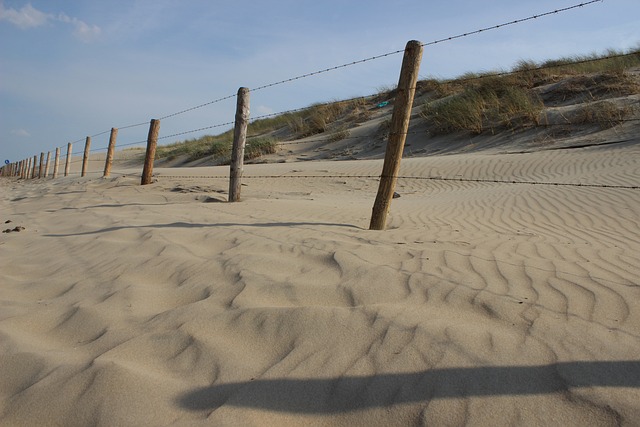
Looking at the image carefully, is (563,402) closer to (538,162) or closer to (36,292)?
(36,292)

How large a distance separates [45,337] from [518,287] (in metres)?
2.67

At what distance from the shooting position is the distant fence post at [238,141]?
7.69 metres

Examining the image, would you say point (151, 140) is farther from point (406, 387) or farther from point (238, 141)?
point (406, 387)

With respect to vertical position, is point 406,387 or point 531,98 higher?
point 531,98

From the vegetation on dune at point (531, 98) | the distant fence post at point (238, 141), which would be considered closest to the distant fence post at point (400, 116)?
the distant fence post at point (238, 141)

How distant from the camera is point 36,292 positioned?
361 centimetres

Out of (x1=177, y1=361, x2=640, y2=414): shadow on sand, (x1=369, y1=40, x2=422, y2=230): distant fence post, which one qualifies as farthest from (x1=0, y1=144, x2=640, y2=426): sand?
(x1=369, y1=40, x2=422, y2=230): distant fence post

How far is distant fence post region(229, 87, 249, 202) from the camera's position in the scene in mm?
7688

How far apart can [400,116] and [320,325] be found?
10.3 ft

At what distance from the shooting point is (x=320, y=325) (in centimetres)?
260

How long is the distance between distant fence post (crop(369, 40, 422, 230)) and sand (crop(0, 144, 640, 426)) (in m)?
0.49

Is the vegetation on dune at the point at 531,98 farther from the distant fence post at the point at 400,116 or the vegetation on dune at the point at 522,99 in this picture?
the distant fence post at the point at 400,116

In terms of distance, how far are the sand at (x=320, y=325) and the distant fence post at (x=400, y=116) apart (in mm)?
493

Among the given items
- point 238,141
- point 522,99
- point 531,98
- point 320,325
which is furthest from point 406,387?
point 531,98
